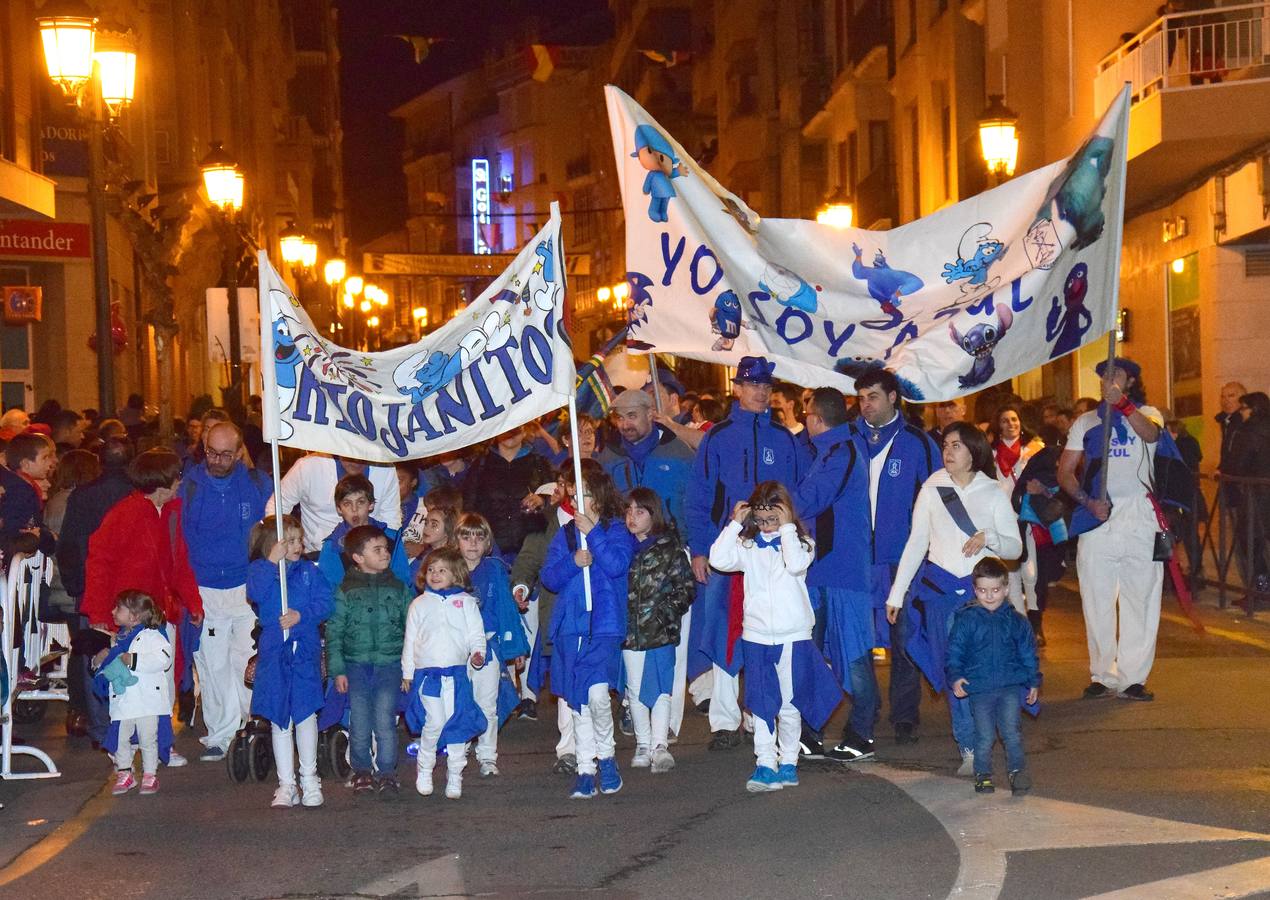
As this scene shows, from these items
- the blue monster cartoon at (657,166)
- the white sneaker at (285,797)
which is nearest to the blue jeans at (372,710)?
the white sneaker at (285,797)

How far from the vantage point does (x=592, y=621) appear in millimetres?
9141

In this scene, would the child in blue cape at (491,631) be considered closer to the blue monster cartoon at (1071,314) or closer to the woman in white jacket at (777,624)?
the woman in white jacket at (777,624)

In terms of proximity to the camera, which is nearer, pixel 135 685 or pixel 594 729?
pixel 594 729

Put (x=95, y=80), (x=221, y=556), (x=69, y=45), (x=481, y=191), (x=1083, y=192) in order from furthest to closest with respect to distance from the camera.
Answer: (x=481, y=191)
(x=95, y=80)
(x=69, y=45)
(x=221, y=556)
(x=1083, y=192)

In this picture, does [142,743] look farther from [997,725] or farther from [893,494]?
[997,725]

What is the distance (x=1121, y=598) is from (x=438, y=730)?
442 centimetres

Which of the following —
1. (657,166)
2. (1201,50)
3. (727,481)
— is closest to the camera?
(657,166)

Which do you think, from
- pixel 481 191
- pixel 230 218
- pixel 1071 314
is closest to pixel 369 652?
pixel 1071 314

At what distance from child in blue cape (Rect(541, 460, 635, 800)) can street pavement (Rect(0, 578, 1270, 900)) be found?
253 mm

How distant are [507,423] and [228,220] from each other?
11163 mm

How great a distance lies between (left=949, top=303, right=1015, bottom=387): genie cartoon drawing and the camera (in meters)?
9.70

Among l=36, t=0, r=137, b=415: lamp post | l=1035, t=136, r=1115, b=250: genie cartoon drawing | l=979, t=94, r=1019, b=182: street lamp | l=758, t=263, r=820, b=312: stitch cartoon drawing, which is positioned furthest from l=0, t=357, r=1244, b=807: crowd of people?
l=979, t=94, r=1019, b=182: street lamp

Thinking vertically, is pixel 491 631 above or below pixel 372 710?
above

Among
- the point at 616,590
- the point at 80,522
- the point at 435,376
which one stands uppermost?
the point at 435,376
